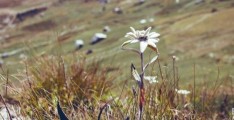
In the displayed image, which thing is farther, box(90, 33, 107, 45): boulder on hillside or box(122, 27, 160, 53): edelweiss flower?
box(90, 33, 107, 45): boulder on hillside

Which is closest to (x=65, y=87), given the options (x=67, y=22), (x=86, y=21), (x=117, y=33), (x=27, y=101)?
(x=27, y=101)

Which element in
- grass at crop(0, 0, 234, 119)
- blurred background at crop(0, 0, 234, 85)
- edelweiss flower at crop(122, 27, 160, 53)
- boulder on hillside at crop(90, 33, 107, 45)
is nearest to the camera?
edelweiss flower at crop(122, 27, 160, 53)

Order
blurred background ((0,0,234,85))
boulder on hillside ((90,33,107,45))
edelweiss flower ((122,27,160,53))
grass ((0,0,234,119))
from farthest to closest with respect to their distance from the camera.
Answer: boulder on hillside ((90,33,107,45)), blurred background ((0,0,234,85)), grass ((0,0,234,119)), edelweiss flower ((122,27,160,53))

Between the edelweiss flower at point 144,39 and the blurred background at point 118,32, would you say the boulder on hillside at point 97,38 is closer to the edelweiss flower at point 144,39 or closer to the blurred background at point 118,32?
the blurred background at point 118,32

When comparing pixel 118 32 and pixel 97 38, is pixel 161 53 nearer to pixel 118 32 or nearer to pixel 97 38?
pixel 97 38

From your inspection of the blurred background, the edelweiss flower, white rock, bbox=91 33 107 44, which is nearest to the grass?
the blurred background

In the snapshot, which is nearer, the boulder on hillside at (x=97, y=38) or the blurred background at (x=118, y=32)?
the blurred background at (x=118, y=32)

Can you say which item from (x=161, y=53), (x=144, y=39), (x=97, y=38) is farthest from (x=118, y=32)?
(x=144, y=39)

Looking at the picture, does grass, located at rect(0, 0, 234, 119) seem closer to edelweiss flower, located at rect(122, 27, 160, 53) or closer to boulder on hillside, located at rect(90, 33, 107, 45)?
edelweiss flower, located at rect(122, 27, 160, 53)

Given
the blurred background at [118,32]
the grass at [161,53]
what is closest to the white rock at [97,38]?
the blurred background at [118,32]
